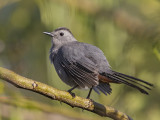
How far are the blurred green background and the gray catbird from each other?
0.09m

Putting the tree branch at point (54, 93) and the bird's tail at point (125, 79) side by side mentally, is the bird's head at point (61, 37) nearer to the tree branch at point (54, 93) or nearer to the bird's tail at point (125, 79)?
the bird's tail at point (125, 79)

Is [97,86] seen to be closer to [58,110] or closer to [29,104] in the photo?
[58,110]

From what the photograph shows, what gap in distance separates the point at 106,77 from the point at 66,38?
138cm

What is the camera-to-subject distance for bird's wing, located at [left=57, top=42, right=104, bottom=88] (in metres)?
3.06

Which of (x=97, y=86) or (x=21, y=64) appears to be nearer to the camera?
(x=97, y=86)

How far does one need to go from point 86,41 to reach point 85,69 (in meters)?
0.54

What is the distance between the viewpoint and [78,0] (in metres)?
3.13

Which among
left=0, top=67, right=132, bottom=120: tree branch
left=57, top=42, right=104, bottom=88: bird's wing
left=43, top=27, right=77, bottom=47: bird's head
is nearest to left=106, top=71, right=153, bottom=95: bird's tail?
left=57, top=42, right=104, bottom=88: bird's wing

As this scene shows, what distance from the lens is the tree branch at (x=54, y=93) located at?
197 centimetres

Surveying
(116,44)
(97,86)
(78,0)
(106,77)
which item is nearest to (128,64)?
(116,44)

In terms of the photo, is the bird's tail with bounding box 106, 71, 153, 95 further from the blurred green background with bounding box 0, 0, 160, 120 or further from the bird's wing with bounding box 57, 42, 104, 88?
the bird's wing with bounding box 57, 42, 104, 88

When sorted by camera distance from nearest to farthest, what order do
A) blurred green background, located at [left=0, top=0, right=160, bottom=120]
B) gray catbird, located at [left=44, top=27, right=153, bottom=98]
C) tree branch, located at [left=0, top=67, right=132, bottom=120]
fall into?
tree branch, located at [left=0, top=67, right=132, bottom=120]
blurred green background, located at [left=0, top=0, right=160, bottom=120]
gray catbird, located at [left=44, top=27, right=153, bottom=98]

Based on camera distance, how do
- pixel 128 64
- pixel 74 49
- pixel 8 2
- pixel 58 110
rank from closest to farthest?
pixel 58 110
pixel 128 64
pixel 8 2
pixel 74 49

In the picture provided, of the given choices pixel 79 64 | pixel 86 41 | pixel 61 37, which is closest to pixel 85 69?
pixel 79 64
